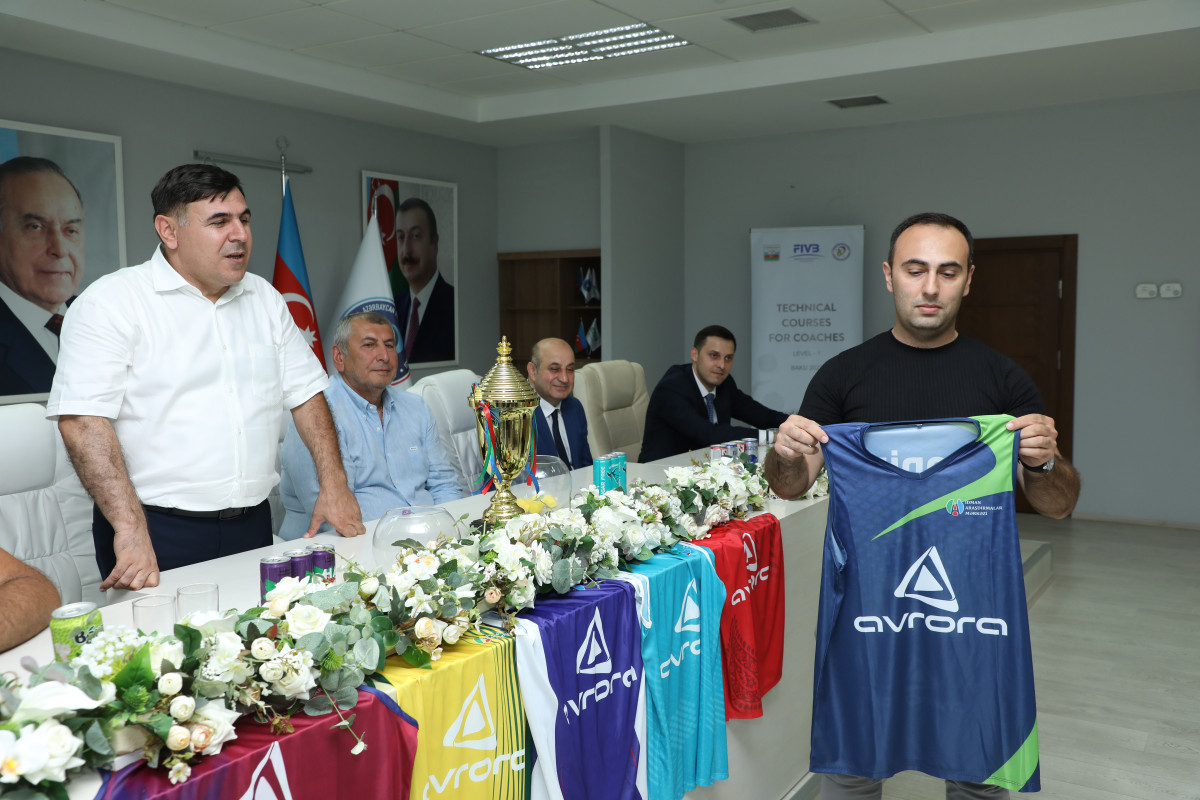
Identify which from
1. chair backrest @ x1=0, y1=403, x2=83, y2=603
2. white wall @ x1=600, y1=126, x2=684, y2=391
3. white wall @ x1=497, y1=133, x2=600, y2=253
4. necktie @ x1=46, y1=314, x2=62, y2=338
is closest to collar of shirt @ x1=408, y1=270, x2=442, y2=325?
white wall @ x1=497, y1=133, x2=600, y2=253

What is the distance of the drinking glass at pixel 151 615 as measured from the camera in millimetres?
1257

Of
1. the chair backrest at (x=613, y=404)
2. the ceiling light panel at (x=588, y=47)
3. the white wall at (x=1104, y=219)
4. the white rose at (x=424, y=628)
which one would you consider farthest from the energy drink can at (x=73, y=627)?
the white wall at (x=1104, y=219)

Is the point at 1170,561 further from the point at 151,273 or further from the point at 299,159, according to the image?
the point at 299,159

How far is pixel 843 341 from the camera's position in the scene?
6.94m

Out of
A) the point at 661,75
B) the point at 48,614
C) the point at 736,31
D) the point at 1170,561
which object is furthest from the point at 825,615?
the point at 661,75

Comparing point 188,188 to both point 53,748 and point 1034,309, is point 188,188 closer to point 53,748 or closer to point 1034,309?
point 53,748

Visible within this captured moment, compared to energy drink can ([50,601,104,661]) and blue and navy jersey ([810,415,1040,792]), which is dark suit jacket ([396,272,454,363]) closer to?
blue and navy jersey ([810,415,1040,792])

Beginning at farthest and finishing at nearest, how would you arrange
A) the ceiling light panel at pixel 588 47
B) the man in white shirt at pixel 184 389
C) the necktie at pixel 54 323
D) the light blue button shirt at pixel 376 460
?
1. the ceiling light panel at pixel 588 47
2. the necktie at pixel 54 323
3. the light blue button shirt at pixel 376 460
4. the man in white shirt at pixel 184 389

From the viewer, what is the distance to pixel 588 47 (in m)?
5.48

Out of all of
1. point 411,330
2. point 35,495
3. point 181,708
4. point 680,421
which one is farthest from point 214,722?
point 411,330

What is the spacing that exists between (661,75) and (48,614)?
5319 millimetres

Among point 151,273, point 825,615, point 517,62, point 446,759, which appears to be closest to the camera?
point 446,759

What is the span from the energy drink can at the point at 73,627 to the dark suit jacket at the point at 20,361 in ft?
13.9

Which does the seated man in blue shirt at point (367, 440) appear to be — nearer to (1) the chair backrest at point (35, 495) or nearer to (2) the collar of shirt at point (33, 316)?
(1) the chair backrest at point (35, 495)
